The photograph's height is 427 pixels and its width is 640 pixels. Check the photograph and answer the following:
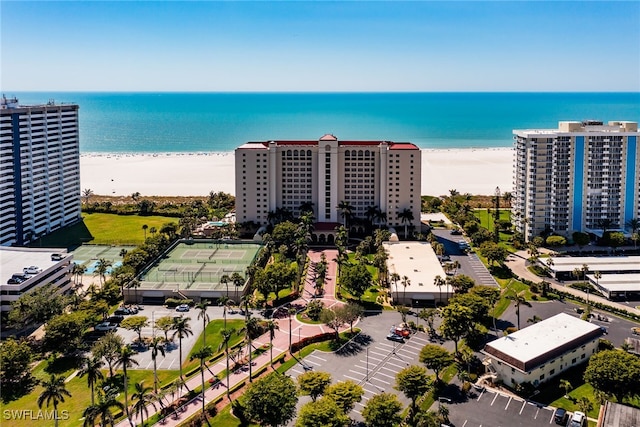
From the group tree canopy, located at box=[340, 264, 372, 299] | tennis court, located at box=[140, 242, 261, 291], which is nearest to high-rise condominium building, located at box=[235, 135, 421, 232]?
tennis court, located at box=[140, 242, 261, 291]

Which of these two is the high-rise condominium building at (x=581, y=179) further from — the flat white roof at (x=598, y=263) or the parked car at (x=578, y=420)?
the parked car at (x=578, y=420)

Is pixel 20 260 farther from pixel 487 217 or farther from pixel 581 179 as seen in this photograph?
pixel 581 179

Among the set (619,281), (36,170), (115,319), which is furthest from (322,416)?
(36,170)

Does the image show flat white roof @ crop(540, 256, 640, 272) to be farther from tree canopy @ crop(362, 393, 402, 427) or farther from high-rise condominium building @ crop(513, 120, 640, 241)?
tree canopy @ crop(362, 393, 402, 427)

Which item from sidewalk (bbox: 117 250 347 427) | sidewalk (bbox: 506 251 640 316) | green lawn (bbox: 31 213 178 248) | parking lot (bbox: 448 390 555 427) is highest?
green lawn (bbox: 31 213 178 248)

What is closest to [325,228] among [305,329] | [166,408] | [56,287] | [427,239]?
[427,239]

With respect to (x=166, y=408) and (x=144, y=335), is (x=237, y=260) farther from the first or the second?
(x=166, y=408)
